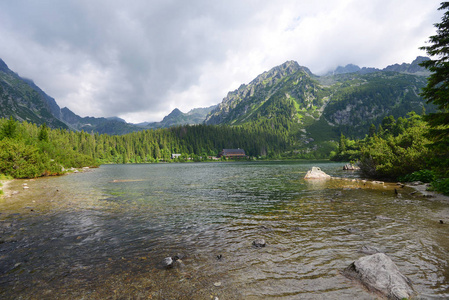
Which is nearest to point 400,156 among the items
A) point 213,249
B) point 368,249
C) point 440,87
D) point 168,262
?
point 440,87

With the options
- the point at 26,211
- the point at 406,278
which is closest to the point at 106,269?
the point at 406,278

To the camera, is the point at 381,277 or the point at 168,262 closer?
the point at 381,277

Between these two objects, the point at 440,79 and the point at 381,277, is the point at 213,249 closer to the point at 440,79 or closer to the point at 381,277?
the point at 381,277

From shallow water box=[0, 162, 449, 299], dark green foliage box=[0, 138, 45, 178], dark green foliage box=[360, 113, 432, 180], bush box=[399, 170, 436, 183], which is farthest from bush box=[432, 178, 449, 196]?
dark green foliage box=[0, 138, 45, 178]

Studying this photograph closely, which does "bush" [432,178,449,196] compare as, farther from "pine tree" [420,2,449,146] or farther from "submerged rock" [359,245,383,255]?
"submerged rock" [359,245,383,255]

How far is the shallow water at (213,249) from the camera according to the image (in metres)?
7.82

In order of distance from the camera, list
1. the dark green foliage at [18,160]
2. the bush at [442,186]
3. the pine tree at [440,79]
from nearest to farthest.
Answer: the pine tree at [440,79] < the bush at [442,186] < the dark green foliage at [18,160]

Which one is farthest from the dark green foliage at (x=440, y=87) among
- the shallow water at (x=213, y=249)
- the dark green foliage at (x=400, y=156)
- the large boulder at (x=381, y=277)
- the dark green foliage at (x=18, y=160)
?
the dark green foliage at (x=18, y=160)

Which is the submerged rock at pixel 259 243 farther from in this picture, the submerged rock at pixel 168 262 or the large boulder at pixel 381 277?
the submerged rock at pixel 168 262

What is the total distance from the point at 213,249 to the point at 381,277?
306 inches

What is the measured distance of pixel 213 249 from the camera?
11688 millimetres

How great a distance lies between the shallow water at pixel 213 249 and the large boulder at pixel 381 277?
430mm

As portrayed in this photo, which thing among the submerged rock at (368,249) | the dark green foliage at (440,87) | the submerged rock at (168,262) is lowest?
the submerged rock at (368,249)

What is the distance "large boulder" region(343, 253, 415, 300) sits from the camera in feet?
23.2
